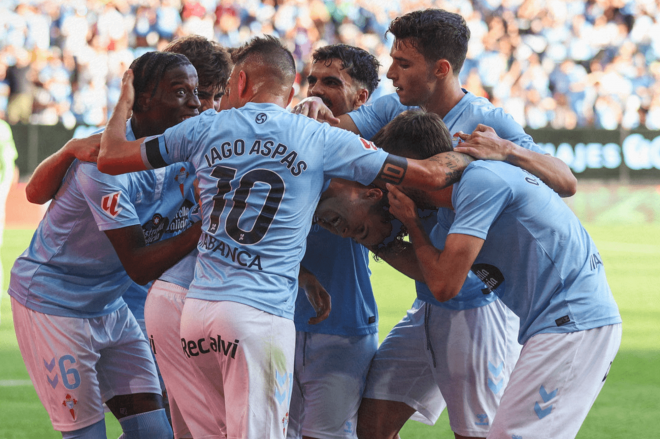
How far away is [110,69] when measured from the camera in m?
18.2

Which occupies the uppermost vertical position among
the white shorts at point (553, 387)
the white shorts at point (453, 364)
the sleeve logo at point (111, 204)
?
the sleeve logo at point (111, 204)

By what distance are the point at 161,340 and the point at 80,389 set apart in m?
0.57

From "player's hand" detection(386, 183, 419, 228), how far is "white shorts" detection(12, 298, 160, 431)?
5.57 feet

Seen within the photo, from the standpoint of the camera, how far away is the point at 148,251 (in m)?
3.45

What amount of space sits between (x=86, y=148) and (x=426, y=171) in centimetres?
160

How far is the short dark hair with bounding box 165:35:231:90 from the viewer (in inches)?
186

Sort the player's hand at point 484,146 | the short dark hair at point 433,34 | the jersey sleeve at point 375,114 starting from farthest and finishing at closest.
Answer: the jersey sleeve at point 375,114, the short dark hair at point 433,34, the player's hand at point 484,146

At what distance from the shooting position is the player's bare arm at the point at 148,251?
344 cm

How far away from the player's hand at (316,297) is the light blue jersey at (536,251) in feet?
2.71

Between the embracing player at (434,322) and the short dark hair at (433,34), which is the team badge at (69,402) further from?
the short dark hair at (433,34)

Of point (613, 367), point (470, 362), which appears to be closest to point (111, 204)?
point (470, 362)

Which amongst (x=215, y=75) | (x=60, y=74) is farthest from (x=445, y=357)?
(x=60, y=74)

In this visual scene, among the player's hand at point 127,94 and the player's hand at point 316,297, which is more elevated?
the player's hand at point 127,94

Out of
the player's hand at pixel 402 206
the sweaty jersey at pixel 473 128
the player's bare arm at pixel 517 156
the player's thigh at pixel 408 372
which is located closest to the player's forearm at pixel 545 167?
the player's bare arm at pixel 517 156
